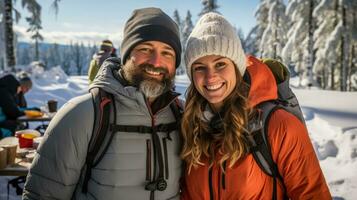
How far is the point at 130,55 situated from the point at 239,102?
967 mm

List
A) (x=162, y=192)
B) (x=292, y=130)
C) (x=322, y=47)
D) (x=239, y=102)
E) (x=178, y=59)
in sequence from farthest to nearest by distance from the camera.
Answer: (x=322, y=47) → (x=178, y=59) → (x=239, y=102) → (x=162, y=192) → (x=292, y=130)

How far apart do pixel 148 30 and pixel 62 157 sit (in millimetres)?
1164

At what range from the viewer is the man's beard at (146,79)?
2.54 m

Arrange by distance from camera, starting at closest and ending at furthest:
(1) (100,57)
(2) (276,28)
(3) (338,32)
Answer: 1. (1) (100,57)
2. (3) (338,32)
3. (2) (276,28)

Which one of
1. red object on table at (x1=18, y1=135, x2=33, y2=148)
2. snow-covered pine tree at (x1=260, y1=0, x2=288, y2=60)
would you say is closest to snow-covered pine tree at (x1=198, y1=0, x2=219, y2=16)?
snow-covered pine tree at (x1=260, y1=0, x2=288, y2=60)

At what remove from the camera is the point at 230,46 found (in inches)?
105

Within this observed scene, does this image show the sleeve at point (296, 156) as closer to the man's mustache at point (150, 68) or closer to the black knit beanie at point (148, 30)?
the man's mustache at point (150, 68)

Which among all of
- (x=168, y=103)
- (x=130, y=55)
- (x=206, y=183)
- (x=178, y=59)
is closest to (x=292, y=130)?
A: (x=206, y=183)

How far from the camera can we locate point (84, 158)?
7.63 ft

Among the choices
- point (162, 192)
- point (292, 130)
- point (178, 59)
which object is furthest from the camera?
point (178, 59)

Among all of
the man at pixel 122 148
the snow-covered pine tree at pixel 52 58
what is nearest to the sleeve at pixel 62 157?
A: the man at pixel 122 148

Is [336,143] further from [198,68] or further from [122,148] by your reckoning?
[122,148]

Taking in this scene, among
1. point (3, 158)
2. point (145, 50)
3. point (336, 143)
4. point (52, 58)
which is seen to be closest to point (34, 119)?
point (3, 158)

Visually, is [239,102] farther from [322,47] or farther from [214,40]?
[322,47]
